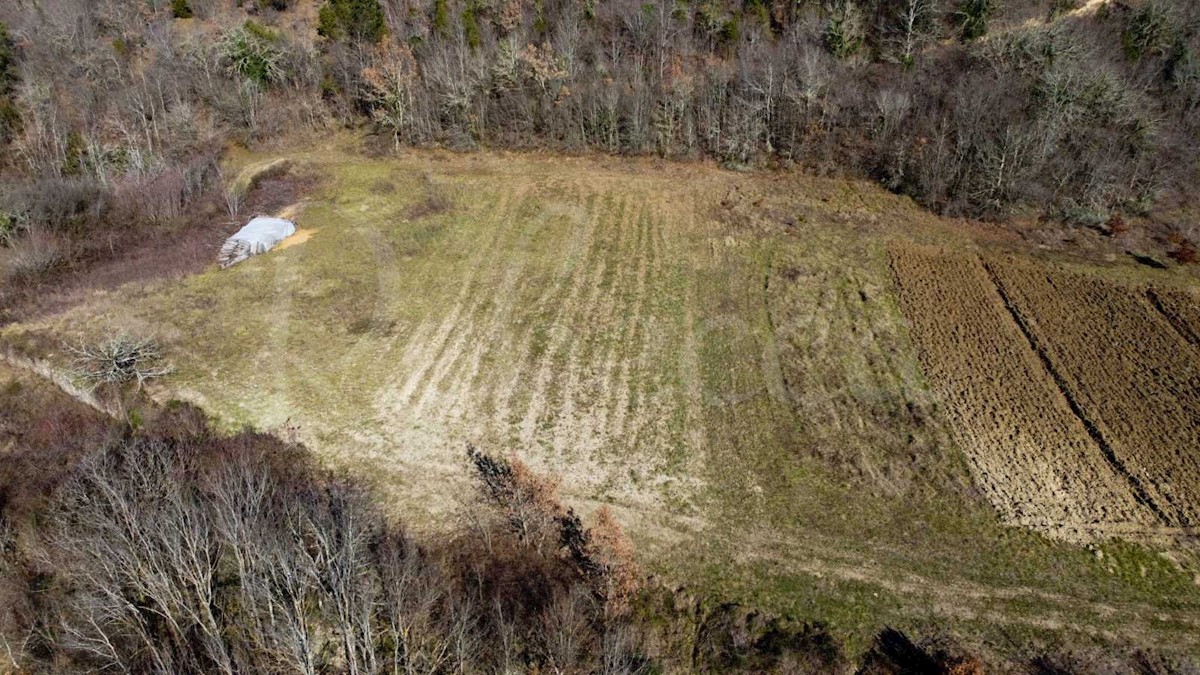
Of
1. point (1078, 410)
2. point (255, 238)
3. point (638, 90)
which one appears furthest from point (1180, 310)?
point (255, 238)

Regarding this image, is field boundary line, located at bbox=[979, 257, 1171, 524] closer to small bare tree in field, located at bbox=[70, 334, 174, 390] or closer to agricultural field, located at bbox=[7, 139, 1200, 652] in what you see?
agricultural field, located at bbox=[7, 139, 1200, 652]

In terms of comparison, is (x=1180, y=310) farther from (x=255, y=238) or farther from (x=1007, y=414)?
(x=255, y=238)

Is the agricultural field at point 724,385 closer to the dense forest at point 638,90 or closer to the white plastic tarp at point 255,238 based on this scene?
the white plastic tarp at point 255,238

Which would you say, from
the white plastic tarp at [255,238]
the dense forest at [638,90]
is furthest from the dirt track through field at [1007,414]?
→ the white plastic tarp at [255,238]

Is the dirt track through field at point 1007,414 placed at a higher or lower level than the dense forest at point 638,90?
lower

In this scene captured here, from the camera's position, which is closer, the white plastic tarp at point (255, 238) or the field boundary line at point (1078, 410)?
the field boundary line at point (1078, 410)

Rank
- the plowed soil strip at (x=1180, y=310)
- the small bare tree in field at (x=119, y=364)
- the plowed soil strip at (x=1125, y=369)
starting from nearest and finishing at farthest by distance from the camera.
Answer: the plowed soil strip at (x=1125, y=369), the small bare tree in field at (x=119, y=364), the plowed soil strip at (x=1180, y=310)

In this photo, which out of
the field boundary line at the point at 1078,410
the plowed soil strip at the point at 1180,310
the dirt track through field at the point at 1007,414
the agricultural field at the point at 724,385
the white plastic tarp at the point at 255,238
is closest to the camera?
the agricultural field at the point at 724,385
